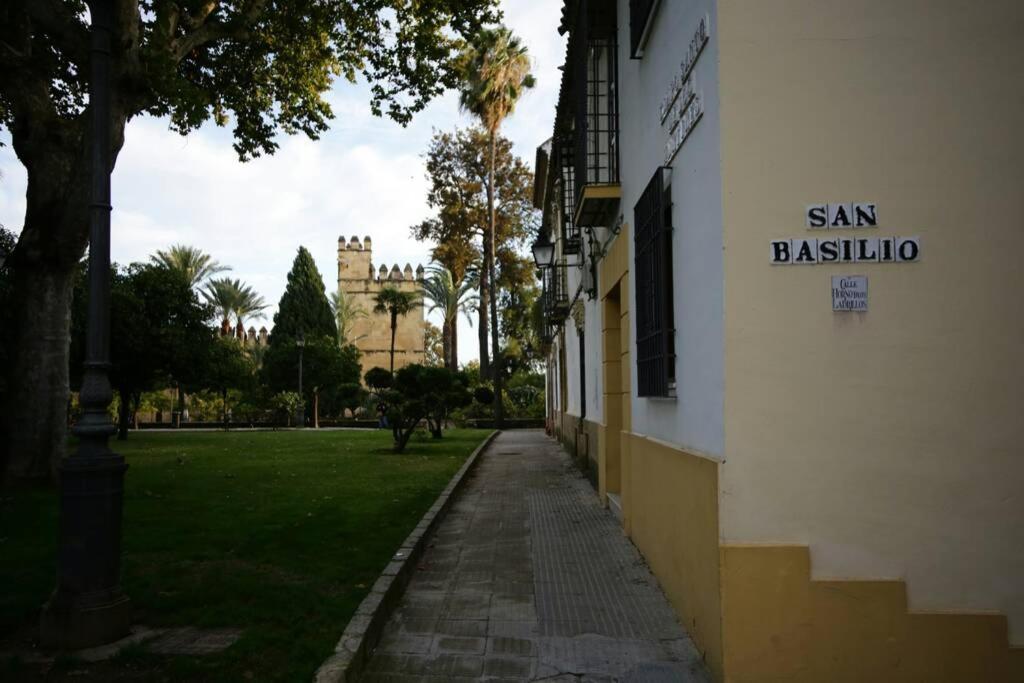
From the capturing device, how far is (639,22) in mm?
6566

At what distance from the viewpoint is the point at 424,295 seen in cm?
4984

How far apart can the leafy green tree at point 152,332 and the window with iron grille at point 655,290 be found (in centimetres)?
2109

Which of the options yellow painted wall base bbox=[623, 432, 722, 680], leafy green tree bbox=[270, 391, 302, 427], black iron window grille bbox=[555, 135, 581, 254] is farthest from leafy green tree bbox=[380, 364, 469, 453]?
leafy green tree bbox=[270, 391, 302, 427]

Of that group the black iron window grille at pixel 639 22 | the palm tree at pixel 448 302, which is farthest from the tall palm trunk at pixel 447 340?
the black iron window grille at pixel 639 22

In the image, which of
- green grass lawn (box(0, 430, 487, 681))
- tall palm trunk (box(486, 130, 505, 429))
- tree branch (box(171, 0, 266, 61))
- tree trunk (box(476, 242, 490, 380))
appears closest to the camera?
green grass lawn (box(0, 430, 487, 681))

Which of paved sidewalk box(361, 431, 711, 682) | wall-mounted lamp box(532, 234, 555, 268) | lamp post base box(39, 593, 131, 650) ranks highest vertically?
wall-mounted lamp box(532, 234, 555, 268)

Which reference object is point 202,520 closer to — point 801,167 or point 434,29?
point 801,167

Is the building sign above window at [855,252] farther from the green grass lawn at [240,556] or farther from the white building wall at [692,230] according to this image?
the green grass lawn at [240,556]

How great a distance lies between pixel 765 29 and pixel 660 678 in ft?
12.4

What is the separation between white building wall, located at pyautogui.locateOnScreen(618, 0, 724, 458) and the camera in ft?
14.2

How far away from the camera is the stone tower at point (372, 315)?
203ft

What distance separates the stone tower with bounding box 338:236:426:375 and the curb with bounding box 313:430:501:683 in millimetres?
54846

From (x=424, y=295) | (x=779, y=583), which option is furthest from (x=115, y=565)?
(x=424, y=295)

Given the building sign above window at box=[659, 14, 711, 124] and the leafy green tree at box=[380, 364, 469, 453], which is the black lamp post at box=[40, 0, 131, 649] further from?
the leafy green tree at box=[380, 364, 469, 453]
